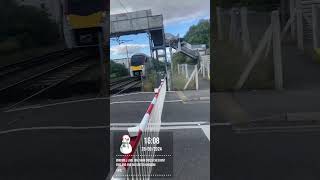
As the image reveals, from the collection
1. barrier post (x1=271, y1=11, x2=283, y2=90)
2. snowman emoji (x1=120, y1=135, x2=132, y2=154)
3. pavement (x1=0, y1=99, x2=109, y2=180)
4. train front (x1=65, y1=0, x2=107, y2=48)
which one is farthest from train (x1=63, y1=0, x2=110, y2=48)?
barrier post (x1=271, y1=11, x2=283, y2=90)

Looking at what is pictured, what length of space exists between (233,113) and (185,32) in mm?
458

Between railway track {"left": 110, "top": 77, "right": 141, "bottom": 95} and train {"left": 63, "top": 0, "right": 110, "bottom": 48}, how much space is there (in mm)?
185

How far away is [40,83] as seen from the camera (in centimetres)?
222

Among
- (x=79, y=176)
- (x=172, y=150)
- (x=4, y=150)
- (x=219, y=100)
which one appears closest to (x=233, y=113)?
(x=219, y=100)

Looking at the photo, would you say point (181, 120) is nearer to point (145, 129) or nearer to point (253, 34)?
point (145, 129)

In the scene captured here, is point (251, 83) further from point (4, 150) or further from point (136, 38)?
point (4, 150)

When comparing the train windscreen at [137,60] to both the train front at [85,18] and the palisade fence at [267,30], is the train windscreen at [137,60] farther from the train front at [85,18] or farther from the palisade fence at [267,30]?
the palisade fence at [267,30]

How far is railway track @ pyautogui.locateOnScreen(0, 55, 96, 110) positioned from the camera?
2.19 m

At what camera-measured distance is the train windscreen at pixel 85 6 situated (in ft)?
6.74

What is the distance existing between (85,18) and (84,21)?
0.02m

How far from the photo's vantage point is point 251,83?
212 cm

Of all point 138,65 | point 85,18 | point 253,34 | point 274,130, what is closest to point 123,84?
point 138,65

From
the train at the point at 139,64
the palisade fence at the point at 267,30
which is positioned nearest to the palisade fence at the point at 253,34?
the palisade fence at the point at 267,30

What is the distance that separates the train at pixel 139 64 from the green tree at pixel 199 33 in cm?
19
